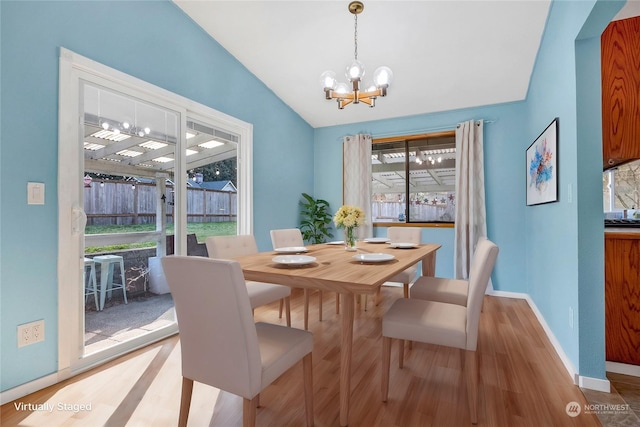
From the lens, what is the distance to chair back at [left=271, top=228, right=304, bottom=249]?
274 centimetres

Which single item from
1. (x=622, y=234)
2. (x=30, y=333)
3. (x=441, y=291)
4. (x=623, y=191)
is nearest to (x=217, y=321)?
(x=30, y=333)

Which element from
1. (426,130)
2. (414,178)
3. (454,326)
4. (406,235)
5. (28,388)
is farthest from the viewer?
(414,178)

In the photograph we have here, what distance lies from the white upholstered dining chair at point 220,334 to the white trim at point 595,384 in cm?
180

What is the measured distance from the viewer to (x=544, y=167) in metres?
2.56

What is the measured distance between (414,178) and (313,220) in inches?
63.0

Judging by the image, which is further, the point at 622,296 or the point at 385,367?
the point at 622,296

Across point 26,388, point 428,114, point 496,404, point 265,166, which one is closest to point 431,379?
point 496,404

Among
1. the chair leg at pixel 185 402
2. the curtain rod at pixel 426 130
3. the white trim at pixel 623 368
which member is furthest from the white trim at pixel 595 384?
the curtain rod at pixel 426 130

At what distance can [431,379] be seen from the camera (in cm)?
188

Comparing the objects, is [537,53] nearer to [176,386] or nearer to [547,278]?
[547,278]

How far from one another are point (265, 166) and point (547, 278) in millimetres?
3126

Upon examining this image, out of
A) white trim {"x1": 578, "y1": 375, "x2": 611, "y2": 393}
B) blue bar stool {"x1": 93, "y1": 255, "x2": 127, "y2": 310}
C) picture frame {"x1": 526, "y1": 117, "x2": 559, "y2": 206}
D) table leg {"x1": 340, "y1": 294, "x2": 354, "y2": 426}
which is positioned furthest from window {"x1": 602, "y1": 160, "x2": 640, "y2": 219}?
blue bar stool {"x1": 93, "y1": 255, "x2": 127, "y2": 310}

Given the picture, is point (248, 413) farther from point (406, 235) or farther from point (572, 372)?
point (406, 235)

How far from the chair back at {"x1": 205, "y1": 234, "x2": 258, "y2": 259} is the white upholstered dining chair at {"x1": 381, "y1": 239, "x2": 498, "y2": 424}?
1275 millimetres
